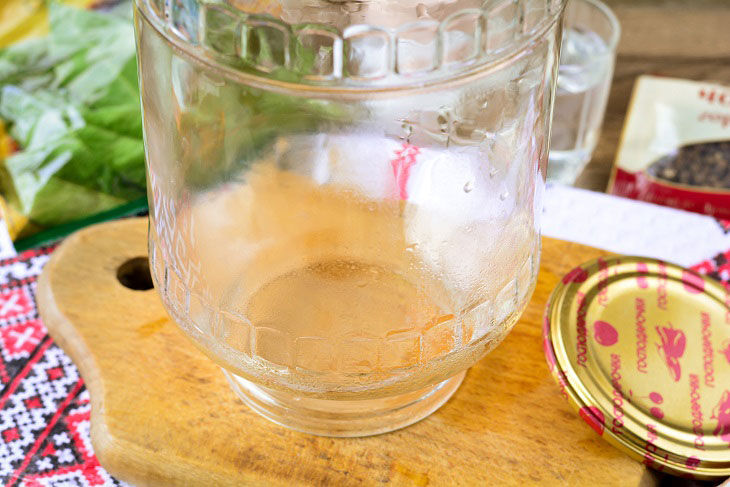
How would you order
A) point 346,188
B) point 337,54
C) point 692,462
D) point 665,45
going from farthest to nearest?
1. point 665,45
2. point 346,188
3. point 692,462
4. point 337,54

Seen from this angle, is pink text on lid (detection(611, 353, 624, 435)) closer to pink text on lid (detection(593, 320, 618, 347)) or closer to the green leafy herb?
pink text on lid (detection(593, 320, 618, 347))

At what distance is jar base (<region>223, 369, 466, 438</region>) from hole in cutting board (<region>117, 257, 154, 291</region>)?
0.53 ft

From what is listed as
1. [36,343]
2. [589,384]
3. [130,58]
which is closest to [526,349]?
[589,384]

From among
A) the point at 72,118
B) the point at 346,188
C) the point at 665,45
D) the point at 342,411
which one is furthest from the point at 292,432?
the point at 665,45

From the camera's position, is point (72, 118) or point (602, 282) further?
point (72, 118)

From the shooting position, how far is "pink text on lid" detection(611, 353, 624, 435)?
53 cm

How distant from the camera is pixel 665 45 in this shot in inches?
40.4

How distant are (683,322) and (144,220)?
394 millimetres

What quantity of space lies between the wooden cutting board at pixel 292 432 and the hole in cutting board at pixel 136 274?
52 mm

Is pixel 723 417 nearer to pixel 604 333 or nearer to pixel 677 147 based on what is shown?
pixel 604 333

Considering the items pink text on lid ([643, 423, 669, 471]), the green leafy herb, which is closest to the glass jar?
pink text on lid ([643, 423, 669, 471])

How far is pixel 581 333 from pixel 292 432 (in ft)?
0.63

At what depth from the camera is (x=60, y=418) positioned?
→ 0.59 metres

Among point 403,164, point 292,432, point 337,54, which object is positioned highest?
point 337,54
